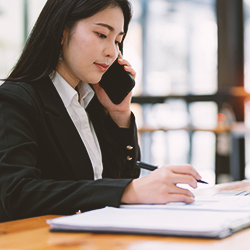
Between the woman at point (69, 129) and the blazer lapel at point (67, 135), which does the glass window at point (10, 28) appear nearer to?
the woman at point (69, 129)

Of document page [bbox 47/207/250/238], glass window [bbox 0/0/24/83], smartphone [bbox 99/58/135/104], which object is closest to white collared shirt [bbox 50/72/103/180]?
smartphone [bbox 99/58/135/104]

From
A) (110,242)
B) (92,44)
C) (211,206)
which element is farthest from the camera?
(92,44)

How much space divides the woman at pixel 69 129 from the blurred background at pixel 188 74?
9.05 feet

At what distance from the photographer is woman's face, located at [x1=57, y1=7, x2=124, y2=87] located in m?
1.17

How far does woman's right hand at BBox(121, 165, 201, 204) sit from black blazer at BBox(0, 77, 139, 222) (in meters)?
0.03

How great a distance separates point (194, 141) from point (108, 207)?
165 inches

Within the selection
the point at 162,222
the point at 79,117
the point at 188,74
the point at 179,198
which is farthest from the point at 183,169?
the point at 188,74

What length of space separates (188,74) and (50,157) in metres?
4.35

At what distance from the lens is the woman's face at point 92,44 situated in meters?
1.17

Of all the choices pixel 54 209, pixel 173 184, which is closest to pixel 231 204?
pixel 173 184

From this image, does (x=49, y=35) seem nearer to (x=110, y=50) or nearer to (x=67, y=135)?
(x=110, y=50)

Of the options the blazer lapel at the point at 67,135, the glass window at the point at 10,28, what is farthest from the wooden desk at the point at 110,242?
the glass window at the point at 10,28

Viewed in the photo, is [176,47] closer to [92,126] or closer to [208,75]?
[208,75]

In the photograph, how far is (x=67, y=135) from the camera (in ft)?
3.56
